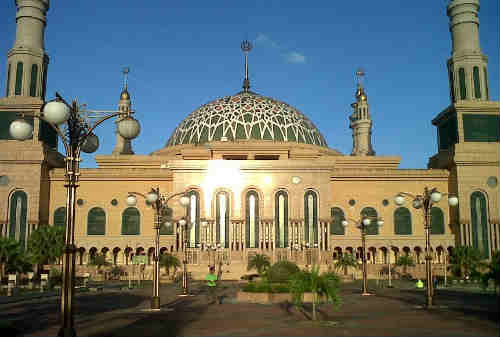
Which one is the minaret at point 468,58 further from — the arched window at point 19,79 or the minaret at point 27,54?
the arched window at point 19,79

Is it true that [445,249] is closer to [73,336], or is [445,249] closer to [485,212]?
[485,212]

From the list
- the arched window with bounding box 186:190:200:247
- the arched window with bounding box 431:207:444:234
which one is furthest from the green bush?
the arched window with bounding box 431:207:444:234

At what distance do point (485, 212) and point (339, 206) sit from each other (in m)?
13.7

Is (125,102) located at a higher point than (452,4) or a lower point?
lower

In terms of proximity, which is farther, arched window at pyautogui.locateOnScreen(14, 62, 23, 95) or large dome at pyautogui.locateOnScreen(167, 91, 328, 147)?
large dome at pyautogui.locateOnScreen(167, 91, 328, 147)

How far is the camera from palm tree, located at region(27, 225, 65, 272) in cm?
4206

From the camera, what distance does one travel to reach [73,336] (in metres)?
10.7

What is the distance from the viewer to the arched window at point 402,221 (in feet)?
185

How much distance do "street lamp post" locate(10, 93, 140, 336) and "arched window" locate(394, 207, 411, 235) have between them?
155 ft

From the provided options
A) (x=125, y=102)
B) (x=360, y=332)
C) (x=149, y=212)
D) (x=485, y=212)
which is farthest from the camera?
(x=125, y=102)

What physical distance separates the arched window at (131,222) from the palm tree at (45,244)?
13.3 metres

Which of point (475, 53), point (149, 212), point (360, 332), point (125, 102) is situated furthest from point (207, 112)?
point (360, 332)

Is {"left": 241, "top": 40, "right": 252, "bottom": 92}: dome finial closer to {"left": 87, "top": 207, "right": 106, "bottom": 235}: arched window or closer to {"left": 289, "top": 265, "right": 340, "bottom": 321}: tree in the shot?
{"left": 87, "top": 207, "right": 106, "bottom": 235}: arched window

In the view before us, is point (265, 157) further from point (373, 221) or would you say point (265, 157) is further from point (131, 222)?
point (131, 222)
